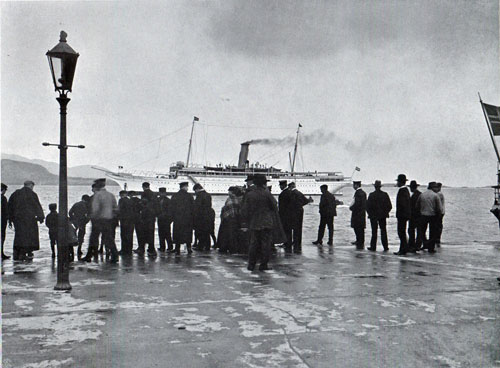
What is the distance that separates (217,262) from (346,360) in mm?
5648

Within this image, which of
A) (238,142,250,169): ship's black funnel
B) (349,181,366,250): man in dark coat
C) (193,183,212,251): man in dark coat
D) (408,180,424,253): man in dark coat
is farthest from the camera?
(238,142,250,169): ship's black funnel

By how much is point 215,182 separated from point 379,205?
82.5 metres

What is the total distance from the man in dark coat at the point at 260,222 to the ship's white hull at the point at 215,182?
80745mm

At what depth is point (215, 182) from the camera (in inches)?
3671

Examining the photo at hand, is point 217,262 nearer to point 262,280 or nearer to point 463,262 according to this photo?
point 262,280

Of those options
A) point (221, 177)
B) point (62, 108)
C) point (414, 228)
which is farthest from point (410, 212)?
point (221, 177)

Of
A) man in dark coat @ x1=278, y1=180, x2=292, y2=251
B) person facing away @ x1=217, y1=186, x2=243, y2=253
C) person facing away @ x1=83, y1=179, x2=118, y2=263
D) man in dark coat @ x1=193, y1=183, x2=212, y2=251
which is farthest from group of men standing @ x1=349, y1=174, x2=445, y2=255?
person facing away @ x1=83, y1=179, x2=118, y2=263

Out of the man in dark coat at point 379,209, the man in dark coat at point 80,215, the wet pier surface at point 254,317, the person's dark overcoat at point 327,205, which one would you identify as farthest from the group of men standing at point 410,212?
the man in dark coat at point 80,215

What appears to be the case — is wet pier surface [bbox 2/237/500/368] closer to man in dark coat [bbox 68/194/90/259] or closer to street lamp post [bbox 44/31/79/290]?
street lamp post [bbox 44/31/79/290]

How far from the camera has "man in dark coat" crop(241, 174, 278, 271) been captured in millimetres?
8008

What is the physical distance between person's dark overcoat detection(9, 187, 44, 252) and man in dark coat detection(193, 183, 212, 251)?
3.43m

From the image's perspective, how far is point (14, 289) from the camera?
634 cm

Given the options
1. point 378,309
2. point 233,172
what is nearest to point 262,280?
point 378,309

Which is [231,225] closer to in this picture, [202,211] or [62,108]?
[202,211]
